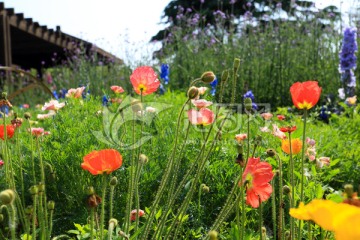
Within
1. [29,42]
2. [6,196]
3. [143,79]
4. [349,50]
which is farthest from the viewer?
[29,42]

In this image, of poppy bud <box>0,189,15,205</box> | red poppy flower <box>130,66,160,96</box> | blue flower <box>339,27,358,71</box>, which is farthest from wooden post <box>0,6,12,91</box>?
poppy bud <box>0,189,15,205</box>

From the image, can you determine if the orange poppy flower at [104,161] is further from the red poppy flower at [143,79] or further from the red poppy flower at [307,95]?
the red poppy flower at [307,95]

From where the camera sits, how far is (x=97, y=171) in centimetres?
103

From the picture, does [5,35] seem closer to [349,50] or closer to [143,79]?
[349,50]

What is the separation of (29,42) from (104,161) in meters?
11.9

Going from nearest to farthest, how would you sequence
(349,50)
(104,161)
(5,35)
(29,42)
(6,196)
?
(6,196), (104,161), (349,50), (5,35), (29,42)

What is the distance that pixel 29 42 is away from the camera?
12.3m

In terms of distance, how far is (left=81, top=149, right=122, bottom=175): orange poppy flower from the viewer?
101 centimetres

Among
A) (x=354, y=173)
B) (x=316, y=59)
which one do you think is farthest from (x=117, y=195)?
(x=316, y=59)

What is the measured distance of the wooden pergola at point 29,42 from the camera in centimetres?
959

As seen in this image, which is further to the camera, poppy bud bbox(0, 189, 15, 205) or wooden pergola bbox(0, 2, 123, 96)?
wooden pergola bbox(0, 2, 123, 96)

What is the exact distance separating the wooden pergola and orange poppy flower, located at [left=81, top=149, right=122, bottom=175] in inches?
284

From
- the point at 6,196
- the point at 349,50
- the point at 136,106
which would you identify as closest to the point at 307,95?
the point at 136,106

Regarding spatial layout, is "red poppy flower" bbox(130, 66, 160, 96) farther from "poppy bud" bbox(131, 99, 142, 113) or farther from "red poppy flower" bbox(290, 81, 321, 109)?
"red poppy flower" bbox(290, 81, 321, 109)
